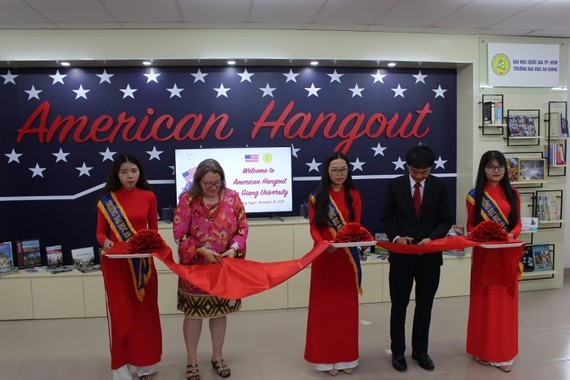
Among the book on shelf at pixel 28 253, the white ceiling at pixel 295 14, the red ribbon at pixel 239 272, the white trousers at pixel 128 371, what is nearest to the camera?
the red ribbon at pixel 239 272

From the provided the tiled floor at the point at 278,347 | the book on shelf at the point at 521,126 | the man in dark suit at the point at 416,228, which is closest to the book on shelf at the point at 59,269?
the tiled floor at the point at 278,347

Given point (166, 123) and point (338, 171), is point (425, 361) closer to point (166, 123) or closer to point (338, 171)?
point (338, 171)

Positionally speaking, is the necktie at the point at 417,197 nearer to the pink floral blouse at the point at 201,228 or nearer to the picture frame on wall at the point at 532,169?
the pink floral blouse at the point at 201,228

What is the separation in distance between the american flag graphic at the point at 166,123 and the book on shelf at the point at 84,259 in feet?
0.70

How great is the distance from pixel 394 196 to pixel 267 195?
1871 mm

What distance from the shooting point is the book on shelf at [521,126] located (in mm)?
4641

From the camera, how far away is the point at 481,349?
9.73 ft

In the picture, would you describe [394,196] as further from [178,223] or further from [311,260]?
[178,223]

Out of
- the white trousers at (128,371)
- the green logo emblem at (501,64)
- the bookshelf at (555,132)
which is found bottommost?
the white trousers at (128,371)

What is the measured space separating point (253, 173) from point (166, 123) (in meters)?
1.08

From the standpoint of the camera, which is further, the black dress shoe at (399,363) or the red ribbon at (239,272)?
the black dress shoe at (399,363)

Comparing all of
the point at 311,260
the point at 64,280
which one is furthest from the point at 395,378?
the point at 64,280

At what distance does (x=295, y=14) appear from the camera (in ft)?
12.7

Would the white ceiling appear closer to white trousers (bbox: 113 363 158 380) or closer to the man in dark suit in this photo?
the man in dark suit
